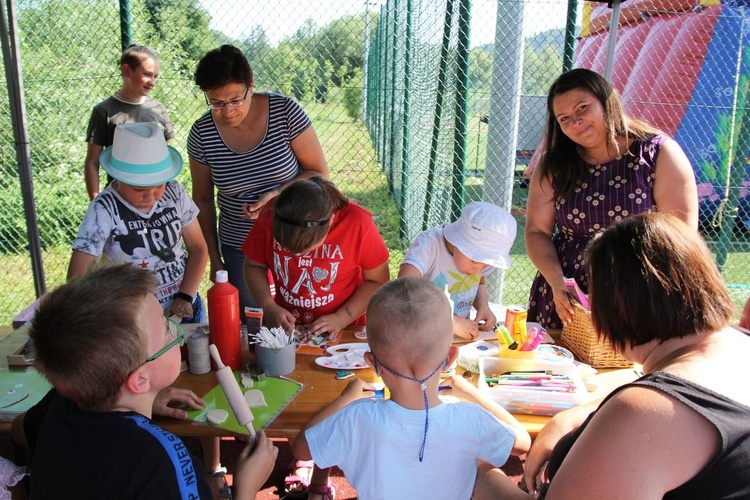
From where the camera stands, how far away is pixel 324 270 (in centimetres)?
247

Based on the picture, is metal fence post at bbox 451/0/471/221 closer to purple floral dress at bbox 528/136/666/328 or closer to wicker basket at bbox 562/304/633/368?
purple floral dress at bbox 528/136/666/328

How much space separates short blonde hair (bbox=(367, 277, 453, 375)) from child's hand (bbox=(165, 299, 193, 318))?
1270 mm

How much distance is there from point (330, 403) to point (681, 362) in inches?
40.4

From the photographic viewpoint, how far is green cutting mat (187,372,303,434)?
1.73 metres

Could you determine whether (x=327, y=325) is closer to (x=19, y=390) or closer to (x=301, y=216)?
(x=301, y=216)

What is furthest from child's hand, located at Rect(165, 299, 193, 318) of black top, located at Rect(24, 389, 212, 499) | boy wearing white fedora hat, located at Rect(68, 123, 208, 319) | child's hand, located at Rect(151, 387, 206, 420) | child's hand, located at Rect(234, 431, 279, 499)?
black top, located at Rect(24, 389, 212, 499)

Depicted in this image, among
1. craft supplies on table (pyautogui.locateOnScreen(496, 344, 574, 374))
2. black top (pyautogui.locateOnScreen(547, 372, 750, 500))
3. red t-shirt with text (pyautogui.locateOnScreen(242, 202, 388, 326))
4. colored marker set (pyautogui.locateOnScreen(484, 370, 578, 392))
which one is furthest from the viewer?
red t-shirt with text (pyautogui.locateOnScreen(242, 202, 388, 326))

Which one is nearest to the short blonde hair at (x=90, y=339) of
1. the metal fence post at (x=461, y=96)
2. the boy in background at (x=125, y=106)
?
the boy in background at (x=125, y=106)

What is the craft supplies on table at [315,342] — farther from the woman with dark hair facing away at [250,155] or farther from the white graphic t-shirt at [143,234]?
the woman with dark hair facing away at [250,155]

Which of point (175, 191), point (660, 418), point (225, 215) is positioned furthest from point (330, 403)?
point (225, 215)

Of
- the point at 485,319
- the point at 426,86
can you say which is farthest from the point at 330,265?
the point at 426,86

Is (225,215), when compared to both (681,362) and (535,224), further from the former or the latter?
(681,362)

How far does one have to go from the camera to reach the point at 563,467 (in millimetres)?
→ 1168

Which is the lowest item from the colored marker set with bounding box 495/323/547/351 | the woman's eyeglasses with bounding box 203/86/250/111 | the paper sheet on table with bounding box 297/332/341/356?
the paper sheet on table with bounding box 297/332/341/356
